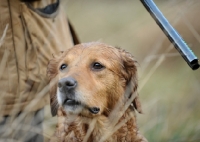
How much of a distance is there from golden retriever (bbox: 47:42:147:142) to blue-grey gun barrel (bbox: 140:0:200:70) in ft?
1.21

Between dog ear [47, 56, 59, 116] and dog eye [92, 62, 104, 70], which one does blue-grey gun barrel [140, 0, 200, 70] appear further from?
dog ear [47, 56, 59, 116]

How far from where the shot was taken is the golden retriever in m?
3.44

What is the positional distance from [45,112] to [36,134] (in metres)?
0.28

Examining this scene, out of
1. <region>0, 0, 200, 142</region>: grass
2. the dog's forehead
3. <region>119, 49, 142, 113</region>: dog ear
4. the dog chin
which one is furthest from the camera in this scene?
<region>0, 0, 200, 142</region>: grass

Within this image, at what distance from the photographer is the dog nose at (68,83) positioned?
129 inches

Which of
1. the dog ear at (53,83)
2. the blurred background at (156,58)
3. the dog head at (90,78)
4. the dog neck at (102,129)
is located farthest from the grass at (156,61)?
the dog ear at (53,83)

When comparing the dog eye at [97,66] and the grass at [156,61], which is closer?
the dog eye at [97,66]

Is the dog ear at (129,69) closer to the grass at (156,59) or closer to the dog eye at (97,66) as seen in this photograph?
the grass at (156,59)

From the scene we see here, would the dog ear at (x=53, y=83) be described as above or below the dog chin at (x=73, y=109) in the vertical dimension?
above

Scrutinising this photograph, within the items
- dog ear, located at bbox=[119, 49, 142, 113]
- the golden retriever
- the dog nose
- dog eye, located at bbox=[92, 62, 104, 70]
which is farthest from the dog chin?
dog ear, located at bbox=[119, 49, 142, 113]

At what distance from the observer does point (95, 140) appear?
3729mm

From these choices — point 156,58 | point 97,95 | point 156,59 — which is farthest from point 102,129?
point 156,59

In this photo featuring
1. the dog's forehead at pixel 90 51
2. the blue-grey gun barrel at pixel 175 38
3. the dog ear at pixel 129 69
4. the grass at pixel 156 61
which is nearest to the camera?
the blue-grey gun barrel at pixel 175 38

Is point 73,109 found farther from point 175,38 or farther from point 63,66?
point 175,38
